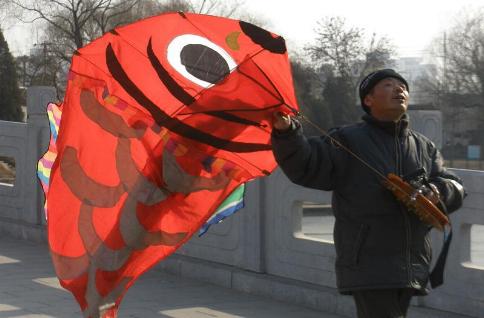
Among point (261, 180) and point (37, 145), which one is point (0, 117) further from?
point (261, 180)

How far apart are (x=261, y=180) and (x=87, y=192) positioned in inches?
162

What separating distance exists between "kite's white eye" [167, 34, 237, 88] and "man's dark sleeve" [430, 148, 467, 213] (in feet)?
3.42

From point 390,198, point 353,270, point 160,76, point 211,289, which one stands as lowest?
point 211,289

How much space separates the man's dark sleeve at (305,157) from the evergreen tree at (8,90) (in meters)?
34.7

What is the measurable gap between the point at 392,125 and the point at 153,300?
181 inches

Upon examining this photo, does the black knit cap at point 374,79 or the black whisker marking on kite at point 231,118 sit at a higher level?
the black knit cap at point 374,79

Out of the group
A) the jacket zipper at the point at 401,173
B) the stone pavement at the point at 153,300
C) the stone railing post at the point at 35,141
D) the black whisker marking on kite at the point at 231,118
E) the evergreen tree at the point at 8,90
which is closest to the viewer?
the jacket zipper at the point at 401,173

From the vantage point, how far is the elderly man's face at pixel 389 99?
4457mm

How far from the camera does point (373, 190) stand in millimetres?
4406

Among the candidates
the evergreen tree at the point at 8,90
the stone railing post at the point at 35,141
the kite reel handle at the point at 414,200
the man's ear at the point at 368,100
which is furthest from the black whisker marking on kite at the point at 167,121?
the evergreen tree at the point at 8,90

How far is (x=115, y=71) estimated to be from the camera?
501 cm

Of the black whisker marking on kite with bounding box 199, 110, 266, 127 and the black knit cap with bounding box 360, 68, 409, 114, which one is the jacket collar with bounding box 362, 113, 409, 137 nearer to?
the black knit cap with bounding box 360, 68, 409, 114

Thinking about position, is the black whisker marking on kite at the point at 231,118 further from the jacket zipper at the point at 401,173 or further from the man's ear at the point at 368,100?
the jacket zipper at the point at 401,173

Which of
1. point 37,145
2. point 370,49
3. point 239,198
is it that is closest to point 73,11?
point 370,49
